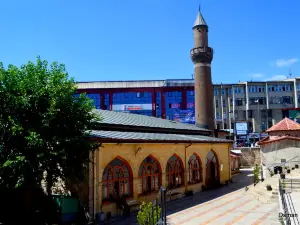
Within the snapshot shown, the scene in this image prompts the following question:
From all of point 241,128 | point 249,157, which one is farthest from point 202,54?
point 241,128

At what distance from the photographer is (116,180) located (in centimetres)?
1558

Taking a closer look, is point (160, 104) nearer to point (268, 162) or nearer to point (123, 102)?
point (123, 102)

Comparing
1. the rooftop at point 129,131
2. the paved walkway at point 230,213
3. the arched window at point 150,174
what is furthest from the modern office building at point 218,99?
the paved walkway at point 230,213

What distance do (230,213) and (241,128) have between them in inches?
1754

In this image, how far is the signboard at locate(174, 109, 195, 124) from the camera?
199ft

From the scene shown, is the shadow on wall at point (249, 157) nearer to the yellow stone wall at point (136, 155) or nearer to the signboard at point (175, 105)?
the signboard at point (175, 105)

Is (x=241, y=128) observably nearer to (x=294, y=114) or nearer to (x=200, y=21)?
(x=294, y=114)

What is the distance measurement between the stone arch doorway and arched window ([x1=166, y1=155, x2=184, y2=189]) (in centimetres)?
436

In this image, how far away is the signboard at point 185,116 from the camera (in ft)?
199

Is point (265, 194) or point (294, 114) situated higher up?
point (294, 114)

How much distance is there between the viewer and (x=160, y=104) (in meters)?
65.1

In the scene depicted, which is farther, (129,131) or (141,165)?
(129,131)

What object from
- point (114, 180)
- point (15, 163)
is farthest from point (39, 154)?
point (114, 180)

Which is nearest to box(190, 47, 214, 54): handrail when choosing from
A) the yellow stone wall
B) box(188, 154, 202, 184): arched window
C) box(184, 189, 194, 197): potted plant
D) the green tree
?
the yellow stone wall
